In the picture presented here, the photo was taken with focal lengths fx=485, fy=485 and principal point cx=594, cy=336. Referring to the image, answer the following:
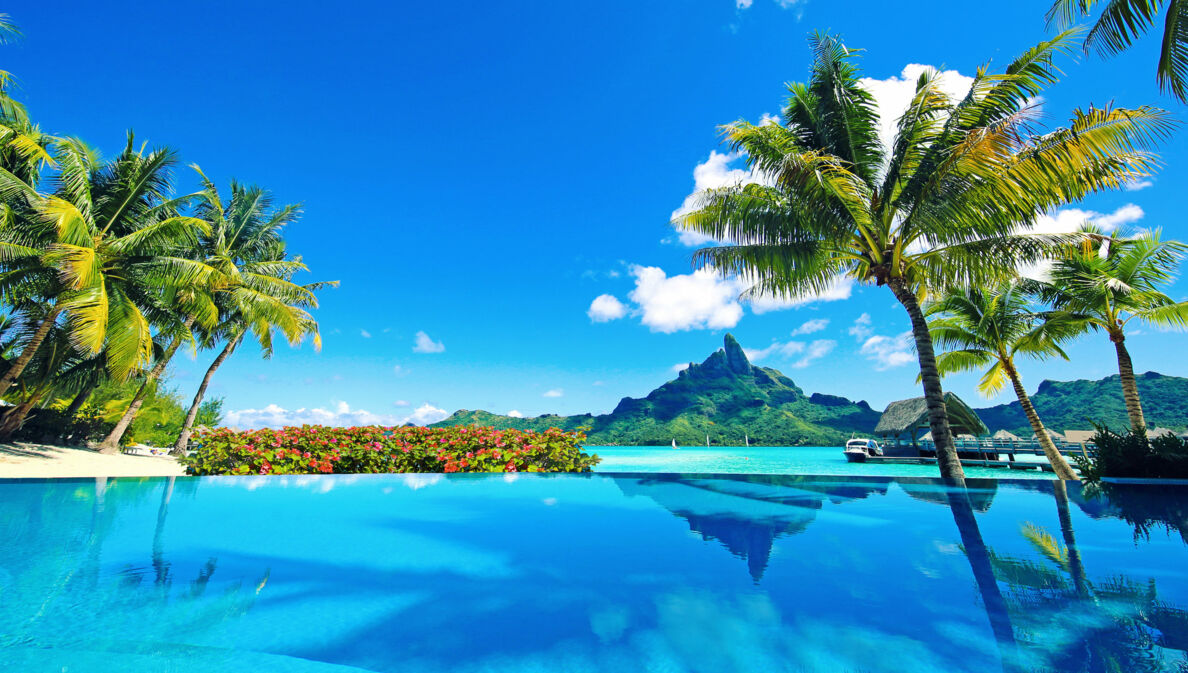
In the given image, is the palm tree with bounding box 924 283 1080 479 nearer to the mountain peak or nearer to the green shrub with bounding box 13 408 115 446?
the green shrub with bounding box 13 408 115 446

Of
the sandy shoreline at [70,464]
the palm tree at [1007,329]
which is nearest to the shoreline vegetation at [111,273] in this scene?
the sandy shoreline at [70,464]

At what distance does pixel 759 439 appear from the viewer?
48.8 meters

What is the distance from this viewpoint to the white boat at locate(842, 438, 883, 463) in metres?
25.4

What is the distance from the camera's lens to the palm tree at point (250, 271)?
1248cm

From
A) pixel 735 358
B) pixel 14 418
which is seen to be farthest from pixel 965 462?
pixel 735 358

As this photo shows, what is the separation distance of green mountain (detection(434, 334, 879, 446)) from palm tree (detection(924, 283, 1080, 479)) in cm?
2968

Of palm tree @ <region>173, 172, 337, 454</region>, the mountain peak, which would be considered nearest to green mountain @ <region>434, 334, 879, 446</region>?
the mountain peak

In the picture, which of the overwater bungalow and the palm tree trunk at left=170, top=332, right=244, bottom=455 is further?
the overwater bungalow

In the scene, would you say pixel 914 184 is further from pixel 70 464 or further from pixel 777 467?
pixel 777 467

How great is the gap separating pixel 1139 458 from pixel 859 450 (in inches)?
801

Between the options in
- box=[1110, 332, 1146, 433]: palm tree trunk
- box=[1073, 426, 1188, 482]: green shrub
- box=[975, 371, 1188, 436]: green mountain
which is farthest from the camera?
box=[975, 371, 1188, 436]: green mountain

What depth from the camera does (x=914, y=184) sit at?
678cm

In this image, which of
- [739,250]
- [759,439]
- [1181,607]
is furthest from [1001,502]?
[759,439]

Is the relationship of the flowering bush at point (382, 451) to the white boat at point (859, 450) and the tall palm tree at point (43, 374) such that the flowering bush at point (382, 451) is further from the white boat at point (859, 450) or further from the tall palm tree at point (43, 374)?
the white boat at point (859, 450)
